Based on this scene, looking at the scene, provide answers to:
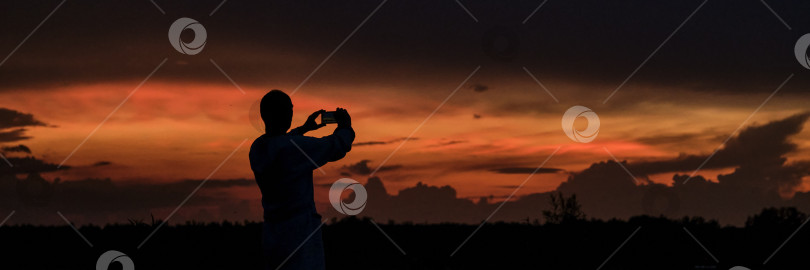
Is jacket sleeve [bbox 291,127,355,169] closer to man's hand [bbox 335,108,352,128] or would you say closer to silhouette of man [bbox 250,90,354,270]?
silhouette of man [bbox 250,90,354,270]

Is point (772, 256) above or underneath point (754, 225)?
underneath

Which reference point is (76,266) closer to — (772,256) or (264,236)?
(264,236)

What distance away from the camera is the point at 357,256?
16375 mm

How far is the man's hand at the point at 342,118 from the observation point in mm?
6754

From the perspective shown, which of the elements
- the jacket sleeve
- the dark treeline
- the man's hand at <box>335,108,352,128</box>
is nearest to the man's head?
the jacket sleeve

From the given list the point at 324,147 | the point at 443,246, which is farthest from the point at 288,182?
the point at 443,246

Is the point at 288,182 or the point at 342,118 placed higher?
the point at 342,118

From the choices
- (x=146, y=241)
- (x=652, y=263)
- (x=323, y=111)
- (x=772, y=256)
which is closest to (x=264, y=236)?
(x=323, y=111)

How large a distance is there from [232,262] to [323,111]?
919 centimetres

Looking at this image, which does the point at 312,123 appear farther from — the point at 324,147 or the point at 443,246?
the point at 443,246

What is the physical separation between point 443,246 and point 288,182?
11.5 m

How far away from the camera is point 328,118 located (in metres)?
6.92

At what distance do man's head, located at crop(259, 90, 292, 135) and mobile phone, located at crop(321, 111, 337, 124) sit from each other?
384mm

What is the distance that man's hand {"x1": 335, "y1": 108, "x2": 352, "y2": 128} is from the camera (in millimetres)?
6754
